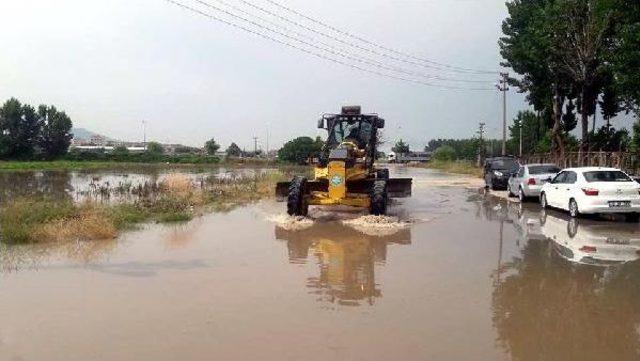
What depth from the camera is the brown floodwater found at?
5492mm

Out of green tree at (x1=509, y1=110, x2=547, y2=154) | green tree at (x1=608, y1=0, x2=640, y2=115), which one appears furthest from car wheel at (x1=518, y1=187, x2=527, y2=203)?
green tree at (x1=509, y1=110, x2=547, y2=154)

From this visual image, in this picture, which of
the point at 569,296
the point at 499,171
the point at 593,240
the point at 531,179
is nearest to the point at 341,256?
the point at 569,296

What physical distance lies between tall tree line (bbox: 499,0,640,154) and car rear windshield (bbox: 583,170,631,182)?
738cm

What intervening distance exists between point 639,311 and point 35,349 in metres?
6.61

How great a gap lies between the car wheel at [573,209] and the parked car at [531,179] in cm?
420

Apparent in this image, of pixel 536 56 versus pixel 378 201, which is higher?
pixel 536 56

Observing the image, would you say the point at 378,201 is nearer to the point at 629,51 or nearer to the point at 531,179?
the point at 531,179

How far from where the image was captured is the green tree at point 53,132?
9669 cm

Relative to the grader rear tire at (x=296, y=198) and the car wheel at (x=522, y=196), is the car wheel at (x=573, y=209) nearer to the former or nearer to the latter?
the car wheel at (x=522, y=196)

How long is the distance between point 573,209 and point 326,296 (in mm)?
10653

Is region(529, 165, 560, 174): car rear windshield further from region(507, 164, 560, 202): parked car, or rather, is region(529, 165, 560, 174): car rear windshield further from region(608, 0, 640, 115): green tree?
region(608, 0, 640, 115): green tree

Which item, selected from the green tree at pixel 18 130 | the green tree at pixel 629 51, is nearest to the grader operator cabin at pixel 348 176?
the green tree at pixel 629 51

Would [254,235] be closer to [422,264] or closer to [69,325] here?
[422,264]

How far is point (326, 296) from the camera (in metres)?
7.36
